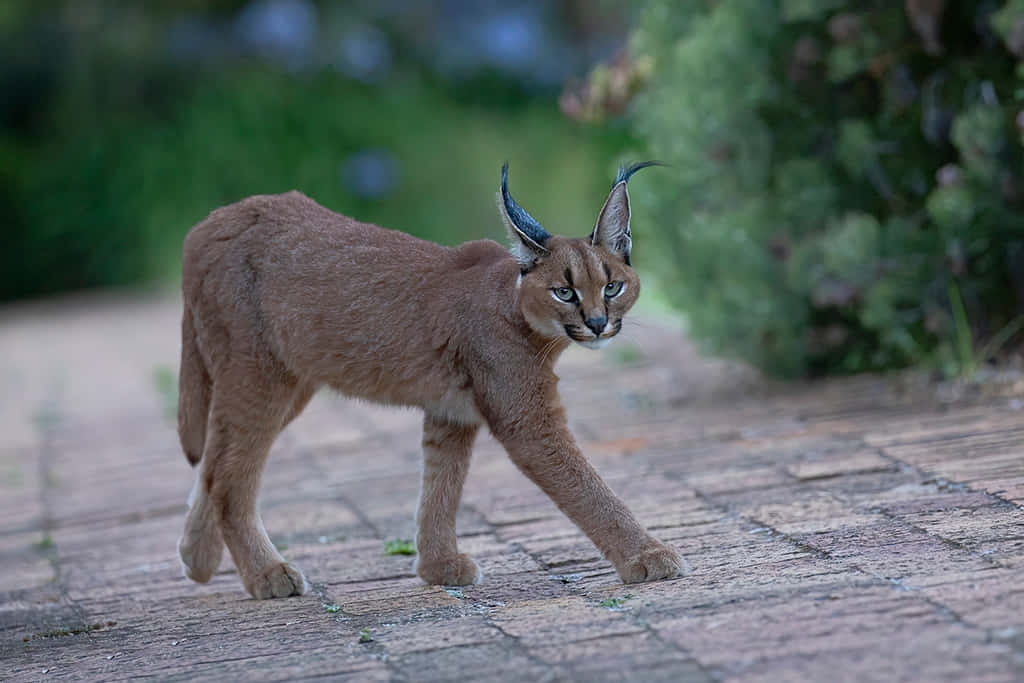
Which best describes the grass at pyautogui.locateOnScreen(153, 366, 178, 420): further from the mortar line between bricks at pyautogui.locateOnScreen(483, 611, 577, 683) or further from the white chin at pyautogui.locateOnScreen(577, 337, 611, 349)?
the mortar line between bricks at pyautogui.locateOnScreen(483, 611, 577, 683)

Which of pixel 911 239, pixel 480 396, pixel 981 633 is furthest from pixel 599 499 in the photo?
pixel 911 239

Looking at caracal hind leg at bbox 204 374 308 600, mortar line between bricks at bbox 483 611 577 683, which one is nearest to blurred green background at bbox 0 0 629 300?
caracal hind leg at bbox 204 374 308 600

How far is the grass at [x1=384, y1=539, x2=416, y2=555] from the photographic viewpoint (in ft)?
15.2

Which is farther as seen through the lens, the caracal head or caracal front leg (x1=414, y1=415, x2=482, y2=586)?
caracal front leg (x1=414, y1=415, x2=482, y2=586)

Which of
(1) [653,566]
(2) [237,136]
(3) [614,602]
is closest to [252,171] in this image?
(2) [237,136]

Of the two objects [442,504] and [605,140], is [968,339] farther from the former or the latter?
[605,140]

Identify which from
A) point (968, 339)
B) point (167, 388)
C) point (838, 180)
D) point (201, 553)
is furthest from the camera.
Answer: point (167, 388)

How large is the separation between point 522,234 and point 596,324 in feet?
1.09

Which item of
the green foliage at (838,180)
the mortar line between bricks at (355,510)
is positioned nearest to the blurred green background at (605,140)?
the green foliage at (838,180)

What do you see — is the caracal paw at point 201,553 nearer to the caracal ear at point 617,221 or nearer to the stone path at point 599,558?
the stone path at point 599,558

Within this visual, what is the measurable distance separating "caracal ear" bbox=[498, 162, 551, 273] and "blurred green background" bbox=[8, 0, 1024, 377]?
2377 millimetres

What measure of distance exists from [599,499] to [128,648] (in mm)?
1362

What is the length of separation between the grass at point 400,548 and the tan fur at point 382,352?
42cm

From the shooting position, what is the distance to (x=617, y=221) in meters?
4.00
